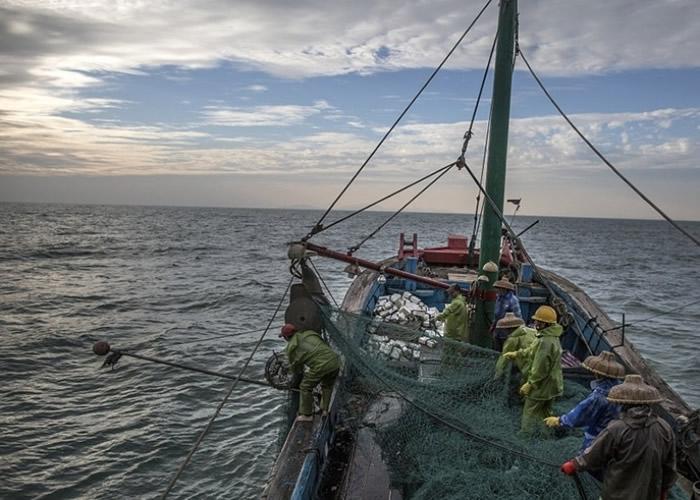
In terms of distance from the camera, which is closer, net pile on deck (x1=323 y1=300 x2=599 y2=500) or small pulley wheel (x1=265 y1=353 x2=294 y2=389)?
net pile on deck (x1=323 y1=300 x2=599 y2=500)

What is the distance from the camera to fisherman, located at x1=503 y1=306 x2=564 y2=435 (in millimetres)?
5445

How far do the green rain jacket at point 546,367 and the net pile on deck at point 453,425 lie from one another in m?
0.47

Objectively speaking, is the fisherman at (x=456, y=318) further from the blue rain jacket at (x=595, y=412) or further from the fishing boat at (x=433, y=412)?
the blue rain jacket at (x=595, y=412)

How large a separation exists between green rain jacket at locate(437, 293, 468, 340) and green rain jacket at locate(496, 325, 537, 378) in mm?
1752

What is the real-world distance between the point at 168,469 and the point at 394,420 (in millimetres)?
4766

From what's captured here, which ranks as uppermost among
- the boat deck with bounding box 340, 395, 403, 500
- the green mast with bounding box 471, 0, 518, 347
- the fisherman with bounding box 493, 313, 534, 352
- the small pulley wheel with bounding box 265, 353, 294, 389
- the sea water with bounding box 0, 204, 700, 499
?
the green mast with bounding box 471, 0, 518, 347

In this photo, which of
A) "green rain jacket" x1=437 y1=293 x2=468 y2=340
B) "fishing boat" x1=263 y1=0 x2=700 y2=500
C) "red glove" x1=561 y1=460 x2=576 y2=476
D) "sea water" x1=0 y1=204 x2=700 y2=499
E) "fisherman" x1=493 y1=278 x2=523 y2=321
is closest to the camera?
"red glove" x1=561 y1=460 x2=576 y2=476

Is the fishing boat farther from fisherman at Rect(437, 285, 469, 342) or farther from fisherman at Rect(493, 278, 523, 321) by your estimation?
fisherman at Rect(493, 278, 523, 321)

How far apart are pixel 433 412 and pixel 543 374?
126cm

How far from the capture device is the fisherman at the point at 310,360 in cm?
608

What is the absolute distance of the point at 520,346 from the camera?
6.12m

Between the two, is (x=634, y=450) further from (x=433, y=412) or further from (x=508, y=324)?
(x=508, y=324)

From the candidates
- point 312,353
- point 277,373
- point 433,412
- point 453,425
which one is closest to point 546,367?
point 453,425

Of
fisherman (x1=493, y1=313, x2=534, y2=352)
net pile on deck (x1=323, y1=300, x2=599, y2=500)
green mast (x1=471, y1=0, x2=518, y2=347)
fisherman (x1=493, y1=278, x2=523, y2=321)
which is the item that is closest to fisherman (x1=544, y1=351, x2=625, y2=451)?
net pile on deck (x1=323, y1=300, x2=599, y2=500)
